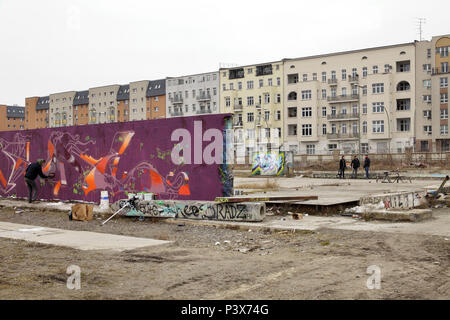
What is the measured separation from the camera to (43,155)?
18.8 metres

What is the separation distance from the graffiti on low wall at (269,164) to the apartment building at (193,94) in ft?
157

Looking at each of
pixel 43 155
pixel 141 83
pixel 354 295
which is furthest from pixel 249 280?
pixel 141 83

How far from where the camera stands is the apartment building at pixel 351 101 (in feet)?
232

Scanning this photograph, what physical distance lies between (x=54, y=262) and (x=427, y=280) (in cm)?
552

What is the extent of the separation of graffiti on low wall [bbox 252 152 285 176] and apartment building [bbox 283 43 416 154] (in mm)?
25017

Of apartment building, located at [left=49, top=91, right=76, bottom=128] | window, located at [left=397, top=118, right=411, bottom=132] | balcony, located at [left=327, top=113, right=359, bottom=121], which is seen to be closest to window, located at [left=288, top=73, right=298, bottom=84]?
balcony, located at [left=327, top=113, right=359, bottom=121]

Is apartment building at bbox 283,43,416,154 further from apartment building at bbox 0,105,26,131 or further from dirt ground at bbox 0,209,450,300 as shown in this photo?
apartment building at bbox 0,105,26,131

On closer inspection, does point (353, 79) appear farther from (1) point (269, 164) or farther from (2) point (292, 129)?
(1) point (269, 164)

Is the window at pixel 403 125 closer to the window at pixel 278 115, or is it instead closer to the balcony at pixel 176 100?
the window at pixel 278 115

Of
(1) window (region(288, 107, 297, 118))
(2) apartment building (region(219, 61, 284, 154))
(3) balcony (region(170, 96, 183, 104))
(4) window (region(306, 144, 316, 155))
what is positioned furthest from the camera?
(3) balcony (region(170, 96, 183, 104))

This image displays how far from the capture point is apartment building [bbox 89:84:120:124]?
370 ft

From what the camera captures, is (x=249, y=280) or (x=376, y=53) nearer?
(x=249, y=280)
